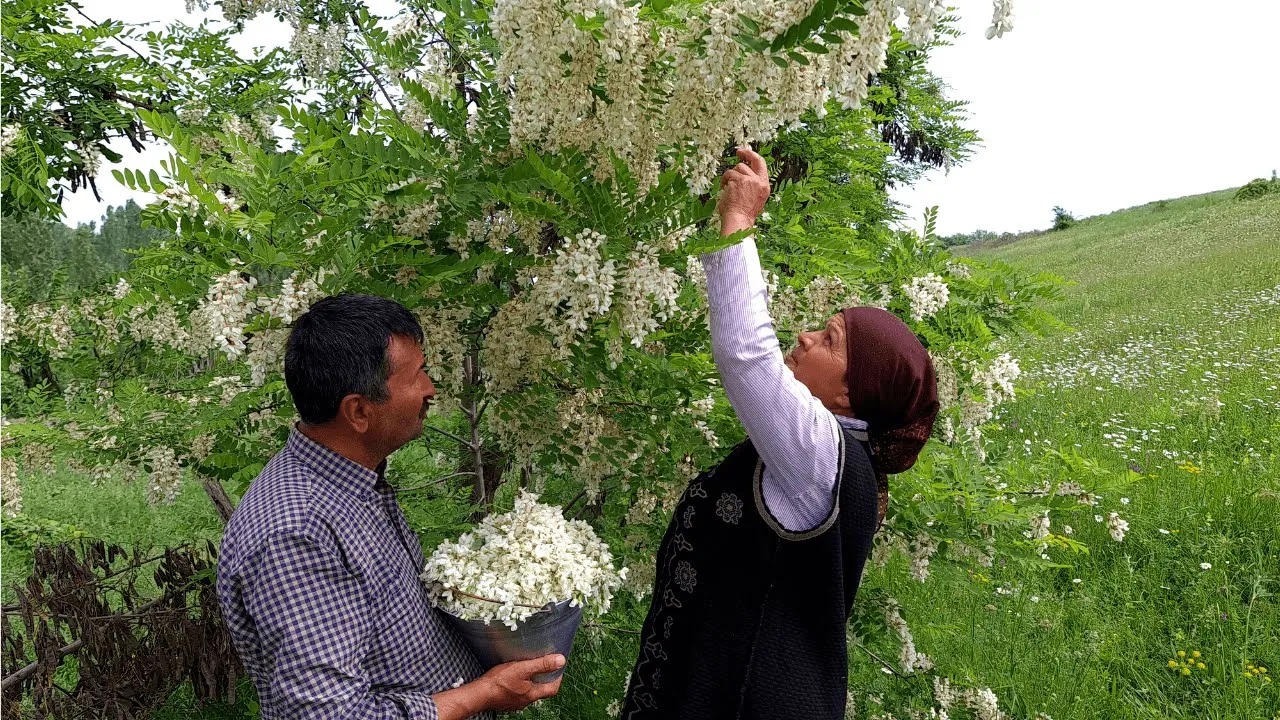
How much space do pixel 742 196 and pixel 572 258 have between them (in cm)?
48

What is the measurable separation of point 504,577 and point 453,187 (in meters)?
1.17

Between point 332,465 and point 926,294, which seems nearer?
point 332,465

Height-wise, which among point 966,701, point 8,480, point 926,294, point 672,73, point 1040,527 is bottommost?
point 966,701

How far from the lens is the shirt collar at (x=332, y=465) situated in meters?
1.80

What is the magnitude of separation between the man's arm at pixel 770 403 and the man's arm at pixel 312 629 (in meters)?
0.88

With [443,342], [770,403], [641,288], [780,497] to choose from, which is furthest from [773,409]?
[443,342]

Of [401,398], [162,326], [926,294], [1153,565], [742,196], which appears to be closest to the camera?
[401,398]

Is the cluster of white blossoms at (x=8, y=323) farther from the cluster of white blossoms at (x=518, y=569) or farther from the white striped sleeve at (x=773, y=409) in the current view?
the white striped sleeve at (x=773, y=409)

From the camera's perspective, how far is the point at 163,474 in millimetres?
3672

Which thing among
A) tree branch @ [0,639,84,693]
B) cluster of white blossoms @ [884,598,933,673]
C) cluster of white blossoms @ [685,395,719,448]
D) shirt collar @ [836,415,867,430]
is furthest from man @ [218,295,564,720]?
tree branch @ [0,639,84,693]

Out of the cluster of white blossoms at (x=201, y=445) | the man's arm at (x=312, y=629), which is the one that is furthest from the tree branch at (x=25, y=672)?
the man's arm at (x=312, y=629)

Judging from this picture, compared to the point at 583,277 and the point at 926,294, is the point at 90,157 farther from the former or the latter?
the point at 926,294

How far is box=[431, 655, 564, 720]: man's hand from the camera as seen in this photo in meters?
1.82

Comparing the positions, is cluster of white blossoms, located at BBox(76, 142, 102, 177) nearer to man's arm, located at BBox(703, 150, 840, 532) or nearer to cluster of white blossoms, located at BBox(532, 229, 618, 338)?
cluster of white blossoms, located at BBox(532, 229, 618, 338)
